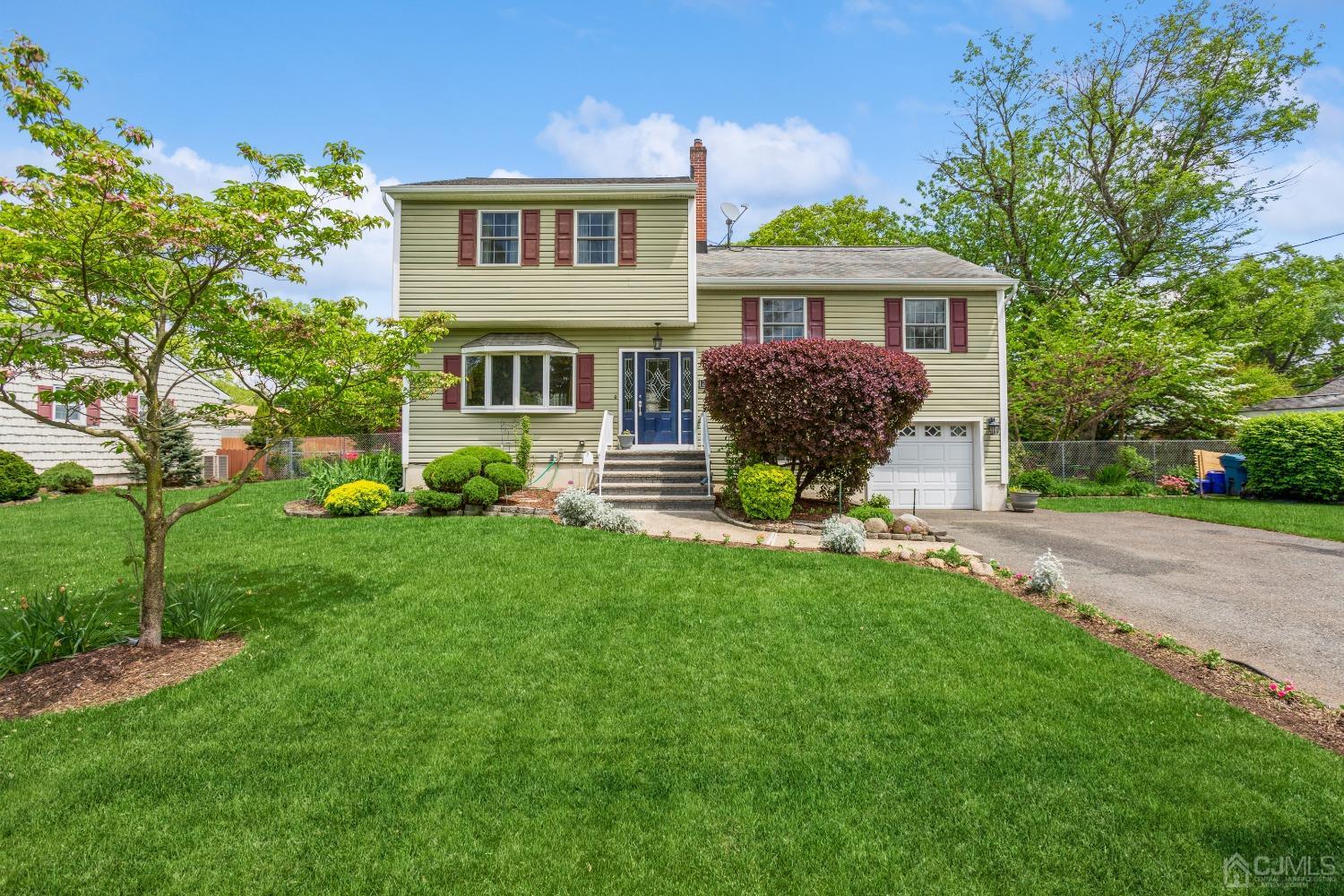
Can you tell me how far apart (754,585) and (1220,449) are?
688 inches

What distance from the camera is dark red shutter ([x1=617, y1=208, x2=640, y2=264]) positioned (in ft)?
40.3

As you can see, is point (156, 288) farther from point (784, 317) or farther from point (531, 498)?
point (784, 317)

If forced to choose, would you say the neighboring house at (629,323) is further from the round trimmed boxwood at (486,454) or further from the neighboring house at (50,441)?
the neighboring house at (50,441)

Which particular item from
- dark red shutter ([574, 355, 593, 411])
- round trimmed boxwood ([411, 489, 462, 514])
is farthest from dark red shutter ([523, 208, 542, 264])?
round trimmed boxwood ([411, 489, 462, 514])

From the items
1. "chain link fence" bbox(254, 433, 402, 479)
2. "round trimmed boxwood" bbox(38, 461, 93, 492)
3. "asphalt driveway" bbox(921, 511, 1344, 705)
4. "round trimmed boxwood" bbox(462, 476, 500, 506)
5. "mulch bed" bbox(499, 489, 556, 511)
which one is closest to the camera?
"asphalt driveway" bbox(921, 511, 1344, 705)

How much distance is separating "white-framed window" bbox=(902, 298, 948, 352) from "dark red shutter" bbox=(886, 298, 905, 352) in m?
0.19

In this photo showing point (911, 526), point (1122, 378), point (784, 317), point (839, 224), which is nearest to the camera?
point (911, 526)

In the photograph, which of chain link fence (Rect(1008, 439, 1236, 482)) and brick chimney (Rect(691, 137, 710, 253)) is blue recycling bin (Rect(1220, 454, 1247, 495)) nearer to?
chain link fence (Rect(1008, 439, 1236, 482))

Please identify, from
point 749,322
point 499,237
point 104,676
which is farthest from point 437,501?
point 749,322

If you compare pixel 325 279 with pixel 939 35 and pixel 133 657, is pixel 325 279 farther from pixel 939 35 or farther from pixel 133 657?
pixel 939 35

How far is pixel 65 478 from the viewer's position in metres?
13.9

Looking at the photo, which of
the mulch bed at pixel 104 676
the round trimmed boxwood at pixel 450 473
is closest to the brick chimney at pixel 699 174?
the round trimmed boxwood at pixel 450 473

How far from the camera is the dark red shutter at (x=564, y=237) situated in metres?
12.3

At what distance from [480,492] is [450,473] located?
2.70ft
